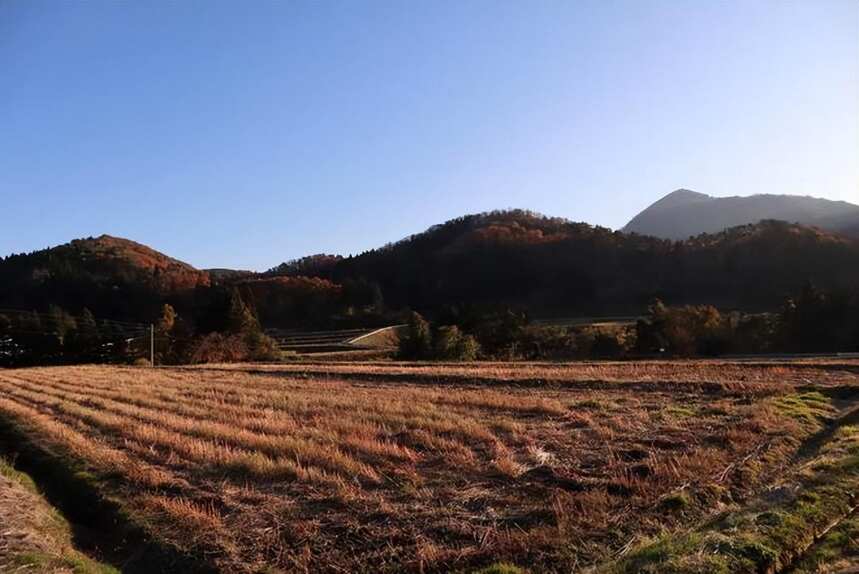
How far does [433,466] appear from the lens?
11.1 metres

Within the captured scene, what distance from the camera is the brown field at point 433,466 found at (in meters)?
7.66

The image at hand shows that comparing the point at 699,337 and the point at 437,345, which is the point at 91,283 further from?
the point at 699,337

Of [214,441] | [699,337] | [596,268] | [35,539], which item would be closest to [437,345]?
[699,337]

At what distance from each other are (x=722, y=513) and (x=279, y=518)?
20.3ft

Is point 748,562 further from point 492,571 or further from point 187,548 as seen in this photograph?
point 187,548

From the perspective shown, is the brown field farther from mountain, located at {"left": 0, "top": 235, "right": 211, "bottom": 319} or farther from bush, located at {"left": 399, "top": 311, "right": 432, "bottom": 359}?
mountain, located at {"left": 0, "top": 235, "right": 211, "bottom": 319}

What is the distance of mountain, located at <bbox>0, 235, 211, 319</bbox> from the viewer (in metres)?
117

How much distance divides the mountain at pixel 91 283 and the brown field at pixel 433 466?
348ft

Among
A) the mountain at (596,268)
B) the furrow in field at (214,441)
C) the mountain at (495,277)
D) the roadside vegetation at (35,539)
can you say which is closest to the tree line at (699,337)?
the mountain at (495,277)

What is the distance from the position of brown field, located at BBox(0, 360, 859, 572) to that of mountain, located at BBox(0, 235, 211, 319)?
106209mm

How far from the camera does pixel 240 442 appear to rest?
525 inches

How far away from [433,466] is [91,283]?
13083 centimetres

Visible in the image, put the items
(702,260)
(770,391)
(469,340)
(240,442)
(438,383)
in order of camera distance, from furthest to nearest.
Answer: (702,260)
(469,340)
(438,383)
(770,391)
(240,442)

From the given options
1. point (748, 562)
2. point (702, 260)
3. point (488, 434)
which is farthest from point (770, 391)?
point (702, 260)
